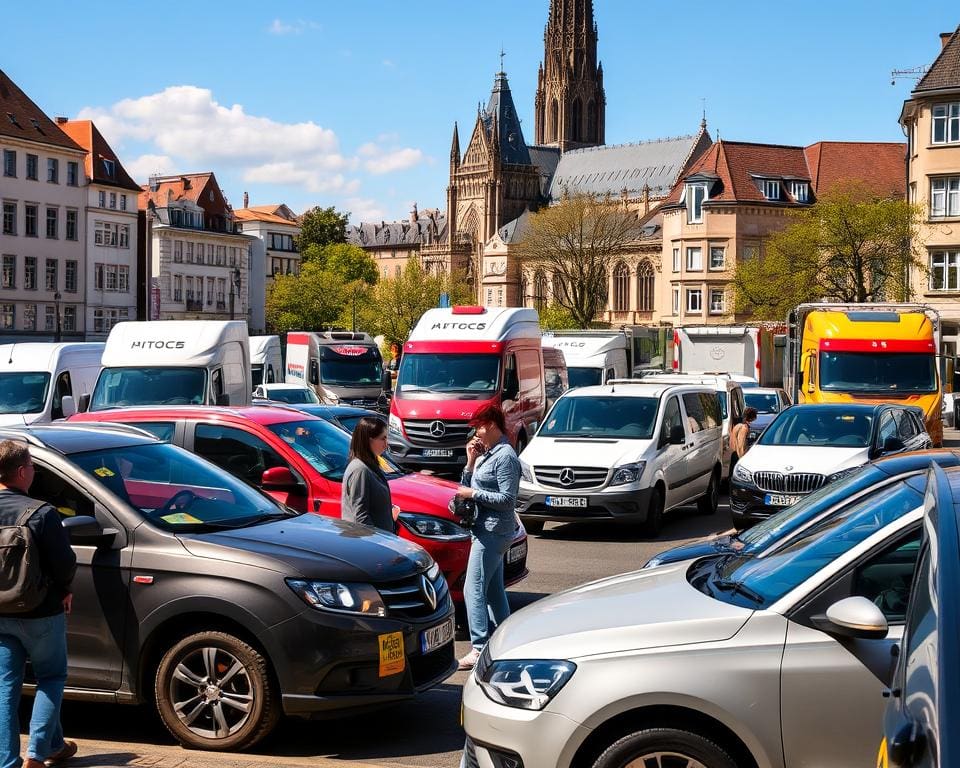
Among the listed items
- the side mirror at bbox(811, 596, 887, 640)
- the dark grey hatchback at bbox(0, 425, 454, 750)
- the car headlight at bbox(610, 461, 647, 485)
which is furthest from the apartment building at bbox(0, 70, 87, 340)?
the side mirror at bbox(811, 596, 887, 640)

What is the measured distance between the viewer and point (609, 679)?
4824 mm

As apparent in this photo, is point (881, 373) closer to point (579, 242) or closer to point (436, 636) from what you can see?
point (436, 636)

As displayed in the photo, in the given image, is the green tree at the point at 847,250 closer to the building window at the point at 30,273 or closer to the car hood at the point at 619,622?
the building window at the point at 30,273

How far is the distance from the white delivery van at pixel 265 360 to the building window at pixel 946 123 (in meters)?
32.3

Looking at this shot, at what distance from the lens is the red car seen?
10.5m

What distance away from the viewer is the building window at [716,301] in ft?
297

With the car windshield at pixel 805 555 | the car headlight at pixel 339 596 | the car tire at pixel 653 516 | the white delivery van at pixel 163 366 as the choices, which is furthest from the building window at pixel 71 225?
the car windshield at pixel 805 555

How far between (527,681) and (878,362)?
21339 millimetres

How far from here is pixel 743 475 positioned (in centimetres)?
1708

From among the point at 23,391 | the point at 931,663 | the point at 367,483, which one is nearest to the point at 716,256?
the point at 23,391

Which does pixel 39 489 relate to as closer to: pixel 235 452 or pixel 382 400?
pixel 235 452

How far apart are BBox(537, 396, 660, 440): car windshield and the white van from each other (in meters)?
8.70

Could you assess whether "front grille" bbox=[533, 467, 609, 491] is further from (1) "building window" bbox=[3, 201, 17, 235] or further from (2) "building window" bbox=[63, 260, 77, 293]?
(2) "building window" bbox=[63, 260, 77, 293]

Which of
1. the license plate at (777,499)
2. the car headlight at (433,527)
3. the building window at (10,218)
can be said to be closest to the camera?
the car headlight at (433,527)
